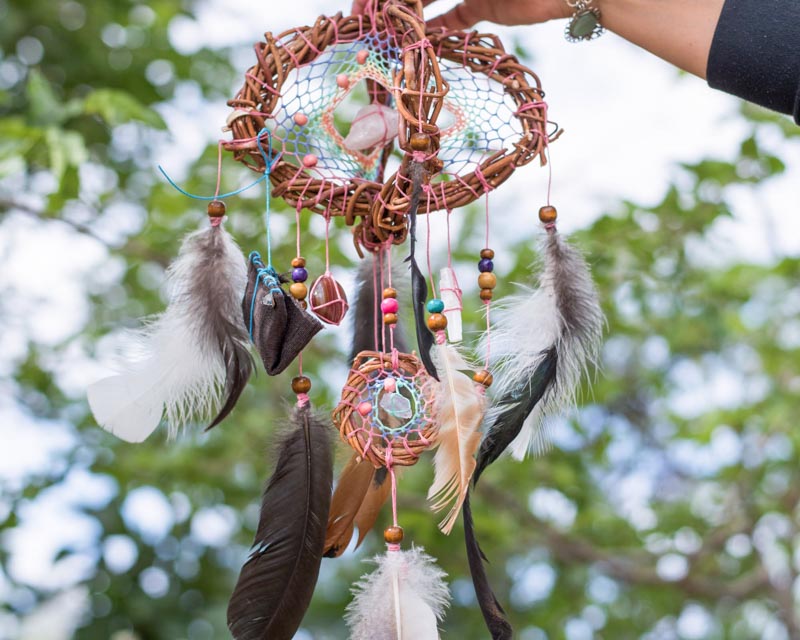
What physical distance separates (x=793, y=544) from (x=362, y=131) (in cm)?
217

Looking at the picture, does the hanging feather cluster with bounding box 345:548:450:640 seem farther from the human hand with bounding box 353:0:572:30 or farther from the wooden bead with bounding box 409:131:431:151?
the human hand with bounding box 353:0:572:30

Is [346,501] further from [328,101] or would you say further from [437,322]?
[328,101]

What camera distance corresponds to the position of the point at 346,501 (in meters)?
0.79

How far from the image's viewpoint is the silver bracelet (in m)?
0.84

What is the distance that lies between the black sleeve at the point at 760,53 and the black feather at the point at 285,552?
1.69 feet

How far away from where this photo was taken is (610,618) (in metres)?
2.66

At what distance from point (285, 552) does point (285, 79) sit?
422mm

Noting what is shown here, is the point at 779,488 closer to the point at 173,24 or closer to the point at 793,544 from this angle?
the point at 793,544

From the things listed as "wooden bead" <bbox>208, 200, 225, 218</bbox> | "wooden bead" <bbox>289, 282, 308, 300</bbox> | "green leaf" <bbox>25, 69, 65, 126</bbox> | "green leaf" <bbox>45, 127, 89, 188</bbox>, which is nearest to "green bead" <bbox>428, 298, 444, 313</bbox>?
"wooden bead" <bbox>289, 282, 308, 300</bbox>

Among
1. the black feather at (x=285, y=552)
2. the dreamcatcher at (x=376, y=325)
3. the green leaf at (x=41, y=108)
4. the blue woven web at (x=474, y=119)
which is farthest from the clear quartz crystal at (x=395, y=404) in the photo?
the green leaf at (x=41, y=108)

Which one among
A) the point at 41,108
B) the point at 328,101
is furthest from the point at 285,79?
A: the point at 41,108

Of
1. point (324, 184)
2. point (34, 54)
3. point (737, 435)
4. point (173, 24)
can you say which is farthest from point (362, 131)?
point (737, 435)

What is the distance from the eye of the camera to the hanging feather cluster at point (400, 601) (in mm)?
670

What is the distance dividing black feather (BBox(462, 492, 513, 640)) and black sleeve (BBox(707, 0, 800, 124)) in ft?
1.48
